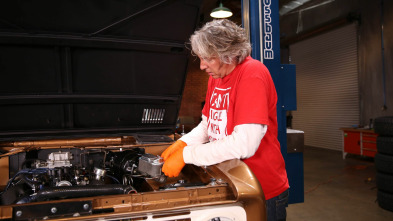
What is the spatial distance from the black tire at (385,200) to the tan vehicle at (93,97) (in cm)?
281

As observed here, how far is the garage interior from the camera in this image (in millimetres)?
4734

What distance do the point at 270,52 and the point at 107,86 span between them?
1354 millimetres

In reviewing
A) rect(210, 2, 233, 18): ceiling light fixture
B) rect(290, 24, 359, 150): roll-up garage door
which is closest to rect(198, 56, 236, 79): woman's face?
rect(210, 2, 233, 18): ceiling light fixture

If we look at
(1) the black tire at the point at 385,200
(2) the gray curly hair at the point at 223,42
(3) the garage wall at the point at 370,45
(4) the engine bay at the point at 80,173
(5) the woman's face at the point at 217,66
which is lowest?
(1) the black tire at the point at 385,200

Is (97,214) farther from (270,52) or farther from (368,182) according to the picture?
(368,182)

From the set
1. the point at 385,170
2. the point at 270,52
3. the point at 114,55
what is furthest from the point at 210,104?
the point at 385,170

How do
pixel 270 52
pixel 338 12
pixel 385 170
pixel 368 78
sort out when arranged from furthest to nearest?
pixel 338 12
pixel 368 78
pixel 385 170
pixel 270 52

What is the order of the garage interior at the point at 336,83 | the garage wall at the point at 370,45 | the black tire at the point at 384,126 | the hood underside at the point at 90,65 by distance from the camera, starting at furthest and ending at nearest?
the garage wall at the point at 370,45
the garage interior at the point at 336,83
the black tire at the point at 384,126
the hood underside at the point at 90,65

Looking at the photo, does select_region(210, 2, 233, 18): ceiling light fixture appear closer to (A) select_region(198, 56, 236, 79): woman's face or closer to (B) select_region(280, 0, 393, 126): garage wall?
(B) select_region(280, 0, 393, 126): garage wall

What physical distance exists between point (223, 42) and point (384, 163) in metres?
3.08

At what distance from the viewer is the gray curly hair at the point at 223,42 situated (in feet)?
4.04

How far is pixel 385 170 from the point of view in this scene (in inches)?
130

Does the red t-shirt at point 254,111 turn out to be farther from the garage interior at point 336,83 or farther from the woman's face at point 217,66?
the garage interior at point 336,83

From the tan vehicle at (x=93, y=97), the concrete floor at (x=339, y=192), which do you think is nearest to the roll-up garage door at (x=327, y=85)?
the concrete floor at (x=339, y=192)
